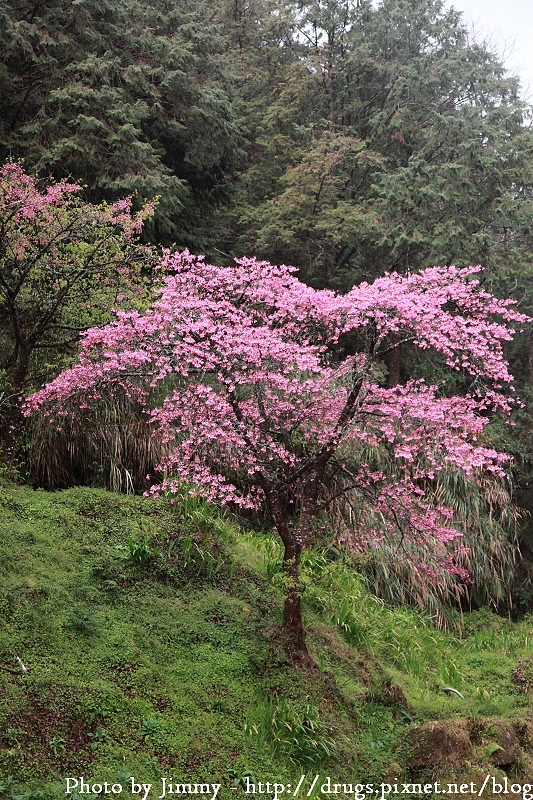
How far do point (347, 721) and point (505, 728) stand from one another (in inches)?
44.4

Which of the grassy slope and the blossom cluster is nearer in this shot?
the grassy slope

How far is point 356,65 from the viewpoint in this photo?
42.4ft

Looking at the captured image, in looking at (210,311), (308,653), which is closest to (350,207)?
(210,311)

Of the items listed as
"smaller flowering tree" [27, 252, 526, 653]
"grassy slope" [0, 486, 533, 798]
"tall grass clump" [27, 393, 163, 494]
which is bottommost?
"grassy slope" [0, 486, 533, 798]

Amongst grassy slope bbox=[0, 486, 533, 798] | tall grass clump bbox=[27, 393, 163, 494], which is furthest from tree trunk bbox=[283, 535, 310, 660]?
tall grass clump bbox=[27, 393, 163, 494]

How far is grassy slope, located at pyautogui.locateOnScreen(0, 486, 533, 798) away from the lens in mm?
3746

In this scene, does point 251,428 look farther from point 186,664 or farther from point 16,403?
point 16,403

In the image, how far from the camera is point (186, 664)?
4684 mm

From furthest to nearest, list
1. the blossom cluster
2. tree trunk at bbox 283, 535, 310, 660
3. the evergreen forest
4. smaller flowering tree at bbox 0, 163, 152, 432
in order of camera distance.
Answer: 1. smaller flowering tree at bbox 0, 163, 152, 432
2. tree trunk at bbox 283, 535, 310, 660
3. the blossom cluster
4. the evergreen forest

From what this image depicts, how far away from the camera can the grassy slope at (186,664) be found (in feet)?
12.3

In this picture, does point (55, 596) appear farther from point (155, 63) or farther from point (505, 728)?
point (155, 63)

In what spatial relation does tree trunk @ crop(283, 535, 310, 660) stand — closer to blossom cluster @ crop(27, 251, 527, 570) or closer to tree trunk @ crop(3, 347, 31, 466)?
blossom cluster @ crop(27, 251, 527, 570)

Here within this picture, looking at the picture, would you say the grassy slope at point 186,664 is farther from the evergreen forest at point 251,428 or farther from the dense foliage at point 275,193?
the dense foliage at point 275,193

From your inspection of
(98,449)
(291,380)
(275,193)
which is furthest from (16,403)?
(275,193)
